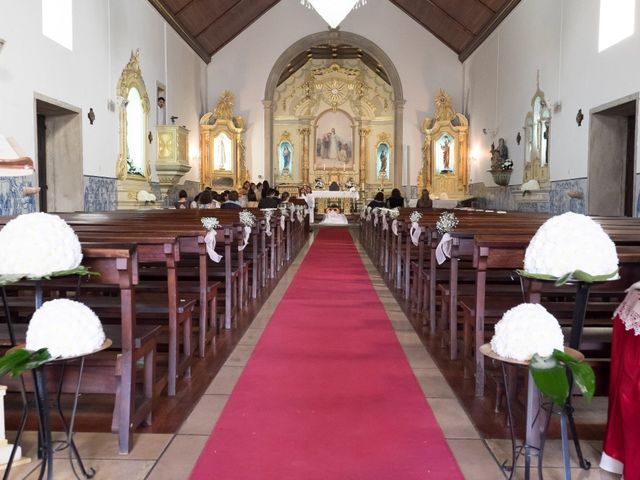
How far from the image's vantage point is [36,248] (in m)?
2.27

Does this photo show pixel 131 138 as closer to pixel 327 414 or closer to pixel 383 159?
pixel 327 414

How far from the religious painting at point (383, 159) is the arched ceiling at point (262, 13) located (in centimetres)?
476

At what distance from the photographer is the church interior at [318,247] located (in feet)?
7.79

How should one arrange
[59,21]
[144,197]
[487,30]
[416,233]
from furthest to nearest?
[487,30]
[144,197]
[59,21]
[416,233]

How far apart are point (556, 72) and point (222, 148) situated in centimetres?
1037

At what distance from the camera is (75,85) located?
9695mm

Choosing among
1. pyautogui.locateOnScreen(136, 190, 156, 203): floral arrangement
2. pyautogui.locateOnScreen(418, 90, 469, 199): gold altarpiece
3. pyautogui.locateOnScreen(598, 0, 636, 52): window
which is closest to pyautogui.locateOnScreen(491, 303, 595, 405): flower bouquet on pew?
pyautogui.locateOnScreen(598, 0, 636, 52): window

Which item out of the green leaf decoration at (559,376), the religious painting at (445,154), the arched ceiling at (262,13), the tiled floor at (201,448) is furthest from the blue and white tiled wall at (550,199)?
the green leaf decoration at (559,376)

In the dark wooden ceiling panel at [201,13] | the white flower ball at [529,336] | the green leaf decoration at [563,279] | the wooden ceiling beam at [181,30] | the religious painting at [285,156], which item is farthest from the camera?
the religious painting at [285,156]

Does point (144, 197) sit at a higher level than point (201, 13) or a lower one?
lower

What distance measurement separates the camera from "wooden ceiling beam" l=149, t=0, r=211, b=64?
13.7 metres

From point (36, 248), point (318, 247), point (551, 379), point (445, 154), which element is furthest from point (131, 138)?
point (551, 379)

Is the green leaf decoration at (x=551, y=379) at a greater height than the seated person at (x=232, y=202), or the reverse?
the seated person at (x=232, y=202)

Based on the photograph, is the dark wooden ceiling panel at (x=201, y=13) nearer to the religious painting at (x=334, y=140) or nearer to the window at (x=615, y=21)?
the religious painting at (x=334, y=140)
